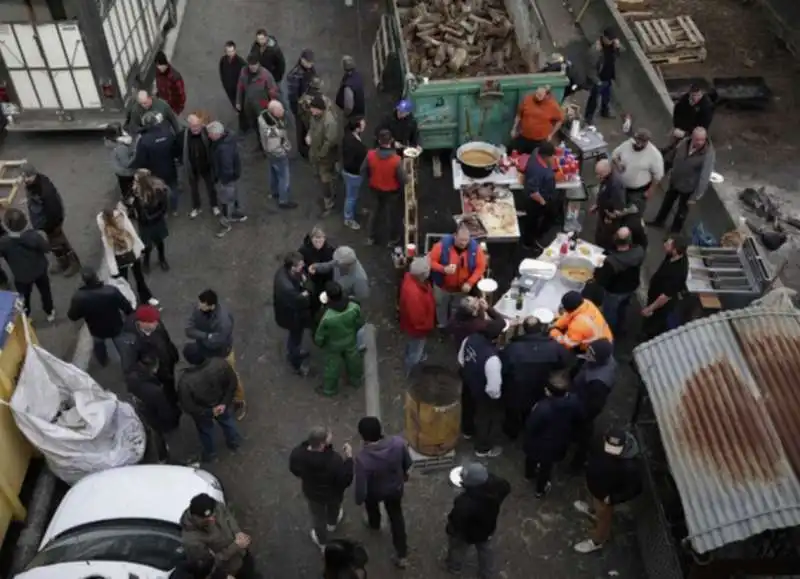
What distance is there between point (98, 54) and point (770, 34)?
14.9 metres

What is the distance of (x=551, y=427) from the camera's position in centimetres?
834

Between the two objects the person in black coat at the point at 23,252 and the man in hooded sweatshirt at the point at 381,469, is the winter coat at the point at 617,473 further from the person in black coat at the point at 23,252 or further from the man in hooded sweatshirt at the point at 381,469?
the person in black coat at the point at 23,252

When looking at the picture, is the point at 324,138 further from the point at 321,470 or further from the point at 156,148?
the point at 321,470

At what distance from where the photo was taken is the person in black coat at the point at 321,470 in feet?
25.0

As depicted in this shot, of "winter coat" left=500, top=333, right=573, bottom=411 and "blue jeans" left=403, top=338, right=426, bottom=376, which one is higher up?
"winter coat" left=500, top=333, right=573, bottom=411

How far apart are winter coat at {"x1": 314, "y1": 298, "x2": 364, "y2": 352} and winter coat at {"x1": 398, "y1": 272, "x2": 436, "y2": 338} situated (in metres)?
0.59

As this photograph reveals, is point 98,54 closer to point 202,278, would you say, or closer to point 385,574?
point 202,278

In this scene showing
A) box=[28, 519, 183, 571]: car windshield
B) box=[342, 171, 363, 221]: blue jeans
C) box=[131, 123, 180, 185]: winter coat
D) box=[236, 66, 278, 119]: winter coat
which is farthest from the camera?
box=[236, 66, 278, 119]: winter coat

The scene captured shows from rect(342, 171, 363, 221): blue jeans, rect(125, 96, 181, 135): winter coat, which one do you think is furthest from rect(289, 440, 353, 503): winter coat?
rect(125, 96, 181, 135): winter coat

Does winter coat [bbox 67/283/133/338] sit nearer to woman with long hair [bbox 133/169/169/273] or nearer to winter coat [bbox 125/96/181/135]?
woman with long hair [bbox 133/169/169/273]

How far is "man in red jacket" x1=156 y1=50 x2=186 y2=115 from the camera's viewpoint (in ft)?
44.9

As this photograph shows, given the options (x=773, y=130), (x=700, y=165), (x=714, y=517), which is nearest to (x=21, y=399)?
(x=714, y=517)

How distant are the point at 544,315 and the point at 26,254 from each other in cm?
664

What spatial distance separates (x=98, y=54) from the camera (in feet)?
44.0
